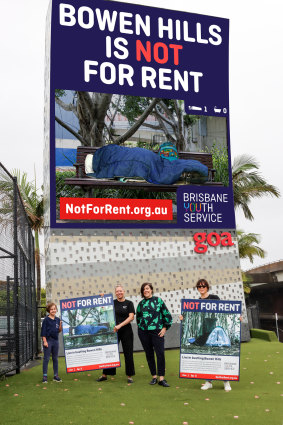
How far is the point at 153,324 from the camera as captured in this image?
9.24m

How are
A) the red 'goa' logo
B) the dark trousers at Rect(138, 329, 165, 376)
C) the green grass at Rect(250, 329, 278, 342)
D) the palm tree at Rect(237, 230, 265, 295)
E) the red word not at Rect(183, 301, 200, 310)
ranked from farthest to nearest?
the palm tree at Rect(237, 230, 265, 295) < the green grass at Rect(250, 329, 278, 342) < the red 'goa' logo < the dark trousers at Rect(138, 329, 165, 376) < the red word not at Rect(183, 301, 200, 310)

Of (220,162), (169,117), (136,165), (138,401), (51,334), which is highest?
(169,117)

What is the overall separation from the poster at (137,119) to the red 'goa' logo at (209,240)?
331mm

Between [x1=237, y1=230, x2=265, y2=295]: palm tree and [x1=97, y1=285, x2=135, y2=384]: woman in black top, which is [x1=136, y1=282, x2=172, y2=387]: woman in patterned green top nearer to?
[x1=97, y1=285, x2=135, y2=384]: woman in black top

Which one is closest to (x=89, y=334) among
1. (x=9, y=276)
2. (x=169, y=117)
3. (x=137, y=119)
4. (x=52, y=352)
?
(x=52, y=352)

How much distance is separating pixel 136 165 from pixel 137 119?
68.5 inches

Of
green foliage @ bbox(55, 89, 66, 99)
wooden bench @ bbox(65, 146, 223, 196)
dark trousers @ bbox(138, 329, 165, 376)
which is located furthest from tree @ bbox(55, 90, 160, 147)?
dark trousers @ bbox(138, 329, 165, 376)

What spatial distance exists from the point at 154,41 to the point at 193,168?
462 centimetres

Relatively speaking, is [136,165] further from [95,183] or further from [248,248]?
[248,248]

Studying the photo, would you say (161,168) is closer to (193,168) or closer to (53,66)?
(193,168)

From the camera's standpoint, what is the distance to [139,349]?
17531 millimetres

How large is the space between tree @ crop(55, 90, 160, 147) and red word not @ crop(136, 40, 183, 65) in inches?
77.7

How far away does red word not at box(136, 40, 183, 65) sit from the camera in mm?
18812

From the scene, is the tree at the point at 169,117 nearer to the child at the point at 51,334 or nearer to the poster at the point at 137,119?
the poster at the point at 137,119
